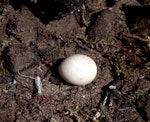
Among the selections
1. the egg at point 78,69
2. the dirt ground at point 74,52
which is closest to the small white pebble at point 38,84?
the dirt ground at point 74,52

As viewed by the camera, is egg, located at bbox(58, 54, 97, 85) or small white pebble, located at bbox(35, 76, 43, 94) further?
small white pebble, located at bbox(35, 76, 43, 94)

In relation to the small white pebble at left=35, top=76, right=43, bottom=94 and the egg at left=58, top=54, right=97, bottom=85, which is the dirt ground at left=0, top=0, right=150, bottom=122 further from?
the egg at left=58, top=54, right=97, bottom=85

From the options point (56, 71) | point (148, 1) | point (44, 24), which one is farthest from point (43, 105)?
point (148, 1)

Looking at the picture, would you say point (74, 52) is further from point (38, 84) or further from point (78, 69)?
point (38, 84)

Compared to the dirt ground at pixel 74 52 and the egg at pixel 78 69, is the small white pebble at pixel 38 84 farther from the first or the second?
the egg at pixel 78 69

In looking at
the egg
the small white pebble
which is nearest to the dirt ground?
the small white pebble

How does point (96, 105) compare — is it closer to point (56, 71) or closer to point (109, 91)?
point (109, 91)
